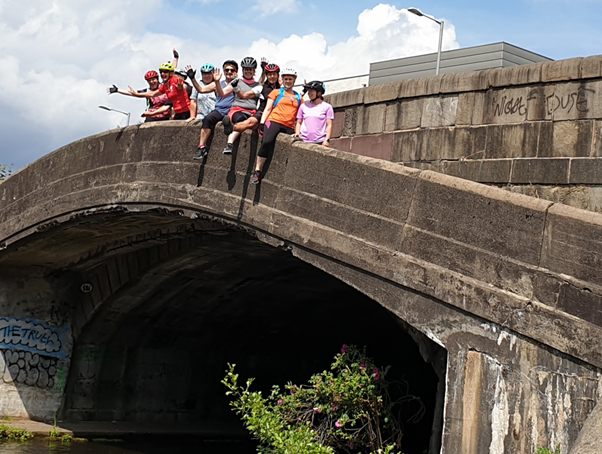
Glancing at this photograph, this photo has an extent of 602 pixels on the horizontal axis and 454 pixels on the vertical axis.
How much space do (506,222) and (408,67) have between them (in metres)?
8.11

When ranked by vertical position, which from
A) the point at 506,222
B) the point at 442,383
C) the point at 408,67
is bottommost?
the point at 442,383

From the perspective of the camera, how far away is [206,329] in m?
16.3

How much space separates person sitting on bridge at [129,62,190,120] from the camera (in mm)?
10141

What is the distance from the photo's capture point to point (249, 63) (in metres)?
8.88

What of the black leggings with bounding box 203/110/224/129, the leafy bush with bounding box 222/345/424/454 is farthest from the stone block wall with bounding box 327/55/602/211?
the leafy bush with bounding box 222/345/424/454

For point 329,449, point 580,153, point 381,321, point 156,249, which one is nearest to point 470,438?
point 329,449

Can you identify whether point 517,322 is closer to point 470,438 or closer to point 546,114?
point 470,438

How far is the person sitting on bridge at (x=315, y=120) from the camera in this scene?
8.76m

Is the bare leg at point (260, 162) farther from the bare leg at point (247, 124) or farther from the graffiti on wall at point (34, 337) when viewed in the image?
the graffiti on wall at point (34, 337)

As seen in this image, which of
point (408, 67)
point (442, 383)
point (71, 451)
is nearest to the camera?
point (442, 383)

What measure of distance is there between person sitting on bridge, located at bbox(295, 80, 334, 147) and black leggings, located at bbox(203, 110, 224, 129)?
100 cm

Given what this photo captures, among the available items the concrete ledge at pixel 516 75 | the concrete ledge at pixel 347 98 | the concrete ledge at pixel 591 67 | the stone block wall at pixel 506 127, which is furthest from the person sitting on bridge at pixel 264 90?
the concrete ledge at pixel 591 67

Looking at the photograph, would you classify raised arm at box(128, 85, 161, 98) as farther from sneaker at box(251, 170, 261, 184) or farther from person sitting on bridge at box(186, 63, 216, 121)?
sneaker at box(251, 170, 261, 184)

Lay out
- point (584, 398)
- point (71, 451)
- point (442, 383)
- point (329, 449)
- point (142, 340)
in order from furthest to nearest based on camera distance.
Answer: point (142, 340) → point (71, 451) → point (329, 449) → point (442, 383) → point (584, 398)
